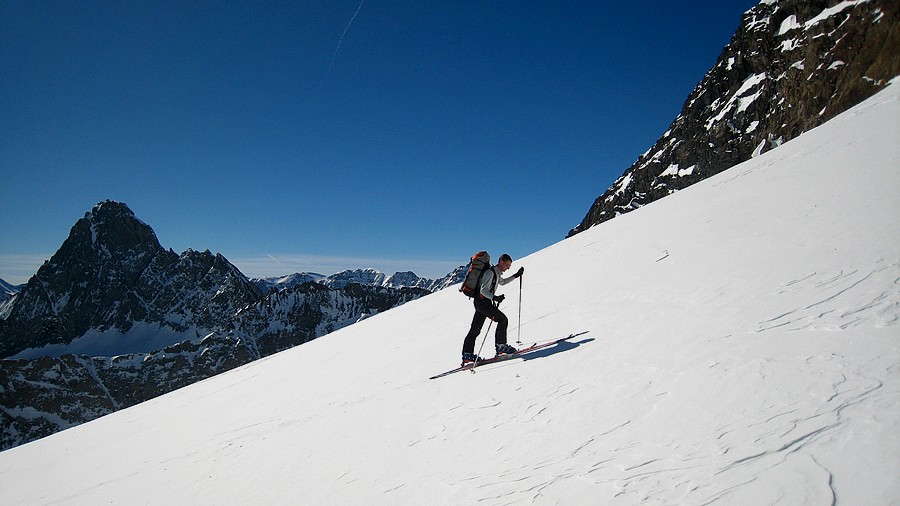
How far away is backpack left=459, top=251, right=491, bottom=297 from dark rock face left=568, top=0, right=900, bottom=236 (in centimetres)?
5210

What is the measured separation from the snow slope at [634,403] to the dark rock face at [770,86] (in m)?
48.1

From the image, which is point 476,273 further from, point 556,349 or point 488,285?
point 556,349

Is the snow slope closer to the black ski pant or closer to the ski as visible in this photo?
the ski

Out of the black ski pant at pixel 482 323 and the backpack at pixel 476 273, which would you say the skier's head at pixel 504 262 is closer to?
the backpack at pixel 476 273

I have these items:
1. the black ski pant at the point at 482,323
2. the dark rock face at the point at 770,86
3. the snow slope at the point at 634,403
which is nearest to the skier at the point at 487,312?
the black ski pant at the point at 482,323

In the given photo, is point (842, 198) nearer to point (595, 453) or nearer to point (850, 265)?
point (850, 265)

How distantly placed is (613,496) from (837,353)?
281cm

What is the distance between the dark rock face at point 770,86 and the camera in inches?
2213

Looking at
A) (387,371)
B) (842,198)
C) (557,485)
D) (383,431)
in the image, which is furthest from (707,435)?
(842,198)

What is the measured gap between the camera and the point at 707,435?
11.6ft

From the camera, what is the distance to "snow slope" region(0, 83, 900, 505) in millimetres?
3195

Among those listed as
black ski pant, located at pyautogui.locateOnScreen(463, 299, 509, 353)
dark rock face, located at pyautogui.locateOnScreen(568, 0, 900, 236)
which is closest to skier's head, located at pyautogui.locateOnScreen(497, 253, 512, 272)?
black ski pant, located at pyautogui.locateOnScreen(463, 299, 509, 353)

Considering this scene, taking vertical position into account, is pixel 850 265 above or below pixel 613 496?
above

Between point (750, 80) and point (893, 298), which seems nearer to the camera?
point (893, 298)
